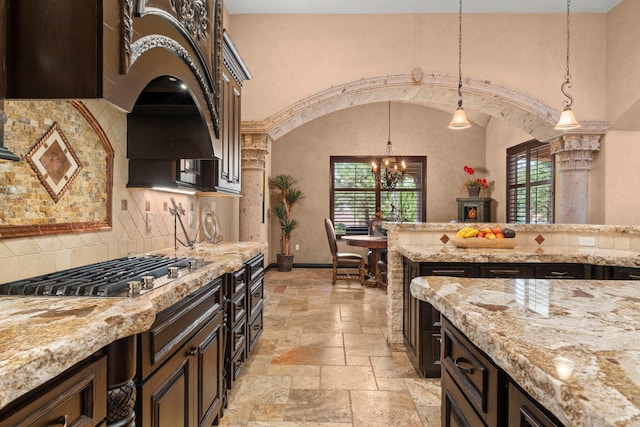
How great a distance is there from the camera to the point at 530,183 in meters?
6.93

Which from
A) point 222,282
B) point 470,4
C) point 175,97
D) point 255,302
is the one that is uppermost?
point 470,4

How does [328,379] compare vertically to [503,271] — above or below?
below

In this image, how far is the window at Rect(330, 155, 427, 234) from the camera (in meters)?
8.82

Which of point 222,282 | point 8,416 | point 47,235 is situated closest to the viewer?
point 8,416

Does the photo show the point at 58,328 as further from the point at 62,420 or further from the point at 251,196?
the point at 251,196

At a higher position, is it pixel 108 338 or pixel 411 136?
pixel 411 136

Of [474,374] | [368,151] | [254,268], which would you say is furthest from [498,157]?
[474,374]

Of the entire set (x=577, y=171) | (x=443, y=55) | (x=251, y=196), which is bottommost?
(x=251, y=196)

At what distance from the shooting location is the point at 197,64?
5.57ft

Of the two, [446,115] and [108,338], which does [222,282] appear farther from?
[446,115]

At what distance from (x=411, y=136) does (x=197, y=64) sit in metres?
7.59

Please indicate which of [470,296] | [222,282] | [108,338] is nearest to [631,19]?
[470,296]

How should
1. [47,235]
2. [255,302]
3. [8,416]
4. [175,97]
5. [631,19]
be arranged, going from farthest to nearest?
[631,19] → [255,302] → [175,97] → [47,235] → [8,416]

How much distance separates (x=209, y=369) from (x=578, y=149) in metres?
4.53
